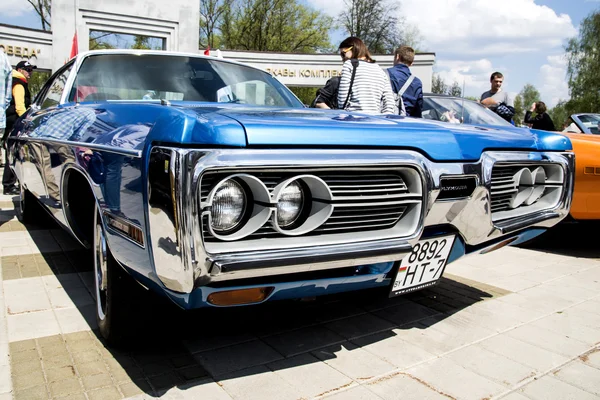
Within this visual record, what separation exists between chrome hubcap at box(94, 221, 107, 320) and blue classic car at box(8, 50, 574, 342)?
1 centimetres

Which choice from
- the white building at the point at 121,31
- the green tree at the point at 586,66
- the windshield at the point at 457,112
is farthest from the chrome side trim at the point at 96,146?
the green tree at the point at 586,66

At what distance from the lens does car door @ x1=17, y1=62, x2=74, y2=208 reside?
9.78 ft

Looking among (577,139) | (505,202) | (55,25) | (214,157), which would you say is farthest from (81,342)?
(55,25)

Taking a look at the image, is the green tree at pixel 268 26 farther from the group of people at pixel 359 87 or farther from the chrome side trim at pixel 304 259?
the chrome side trim at pixel 304 259

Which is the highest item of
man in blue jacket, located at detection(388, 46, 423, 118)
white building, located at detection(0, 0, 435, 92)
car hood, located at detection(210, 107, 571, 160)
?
white building, located at detection(0, 0, 435, 92)

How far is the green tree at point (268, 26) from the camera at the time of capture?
119ft

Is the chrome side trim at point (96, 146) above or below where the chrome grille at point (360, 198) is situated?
above

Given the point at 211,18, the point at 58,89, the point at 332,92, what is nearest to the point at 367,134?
the point at 332,92

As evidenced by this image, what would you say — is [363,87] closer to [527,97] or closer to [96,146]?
[96,146]

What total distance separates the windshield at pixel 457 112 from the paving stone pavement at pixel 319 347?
2.27m

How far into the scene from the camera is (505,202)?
2.72 metres

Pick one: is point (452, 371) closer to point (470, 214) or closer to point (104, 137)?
point (470, 214)

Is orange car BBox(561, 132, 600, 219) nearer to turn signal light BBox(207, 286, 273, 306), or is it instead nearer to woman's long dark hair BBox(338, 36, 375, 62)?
woman's long dark hair BBox(338, 36, 375, 62)

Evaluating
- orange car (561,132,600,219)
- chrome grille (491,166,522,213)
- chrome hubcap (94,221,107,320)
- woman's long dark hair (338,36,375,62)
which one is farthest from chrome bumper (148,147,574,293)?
orange car (561,132,600,219)
